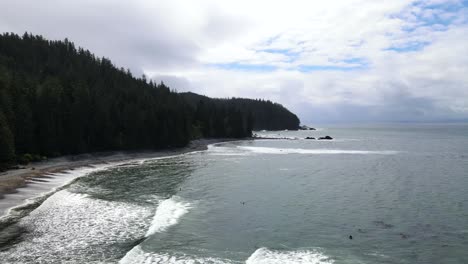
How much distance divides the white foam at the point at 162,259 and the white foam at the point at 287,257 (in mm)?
2151

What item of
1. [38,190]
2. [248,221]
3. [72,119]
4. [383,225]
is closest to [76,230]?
[248,221]

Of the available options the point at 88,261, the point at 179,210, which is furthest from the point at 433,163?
the point at 88,261

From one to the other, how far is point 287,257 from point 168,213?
15235 millimetres

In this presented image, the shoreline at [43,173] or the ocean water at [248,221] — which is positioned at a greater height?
the shoreline at [43,173]

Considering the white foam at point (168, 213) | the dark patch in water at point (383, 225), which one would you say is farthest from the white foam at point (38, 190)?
the dark patch in water at point (383, 225)

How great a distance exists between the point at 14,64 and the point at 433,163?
158m

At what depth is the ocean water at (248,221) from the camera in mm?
24531

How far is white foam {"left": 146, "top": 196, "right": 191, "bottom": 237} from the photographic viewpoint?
30.9m

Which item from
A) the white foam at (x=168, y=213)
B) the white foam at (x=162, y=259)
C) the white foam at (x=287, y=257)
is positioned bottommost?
the white foam at (x=287, y=257)

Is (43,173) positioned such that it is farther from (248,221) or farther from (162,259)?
(162,259)

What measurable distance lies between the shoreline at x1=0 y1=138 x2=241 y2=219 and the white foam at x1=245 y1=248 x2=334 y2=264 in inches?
940

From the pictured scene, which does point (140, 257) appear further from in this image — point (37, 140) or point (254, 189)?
point (37, 140)

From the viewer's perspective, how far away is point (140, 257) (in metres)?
A: 23.6

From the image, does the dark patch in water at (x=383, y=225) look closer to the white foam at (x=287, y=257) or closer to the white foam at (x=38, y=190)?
the white foam at (x=287, y=257)
